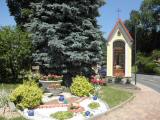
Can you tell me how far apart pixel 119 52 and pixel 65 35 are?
9280mm

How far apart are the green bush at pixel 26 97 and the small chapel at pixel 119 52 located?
14.8m

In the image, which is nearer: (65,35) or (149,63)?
(65,35)

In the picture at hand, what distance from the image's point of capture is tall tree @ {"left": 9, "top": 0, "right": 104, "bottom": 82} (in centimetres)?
2064

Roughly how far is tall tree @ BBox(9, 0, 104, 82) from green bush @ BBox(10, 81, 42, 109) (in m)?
6.09

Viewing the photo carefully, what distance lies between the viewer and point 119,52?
2916 cm

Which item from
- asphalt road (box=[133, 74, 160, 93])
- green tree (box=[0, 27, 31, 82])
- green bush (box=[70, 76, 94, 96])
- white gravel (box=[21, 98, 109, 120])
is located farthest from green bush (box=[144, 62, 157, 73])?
white gravel (box=[21, 98, 109, 120])

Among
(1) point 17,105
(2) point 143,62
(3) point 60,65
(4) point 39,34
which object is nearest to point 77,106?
(1) point 17,105

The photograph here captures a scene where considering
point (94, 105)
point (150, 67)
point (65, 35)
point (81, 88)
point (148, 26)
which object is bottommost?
point (94, 105)

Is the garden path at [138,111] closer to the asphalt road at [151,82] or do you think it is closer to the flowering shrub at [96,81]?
the flowering shrub at [96,81]

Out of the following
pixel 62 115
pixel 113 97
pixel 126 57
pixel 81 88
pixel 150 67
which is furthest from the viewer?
pixel 150 67

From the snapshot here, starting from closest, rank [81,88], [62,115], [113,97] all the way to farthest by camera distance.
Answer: [62,115] < [81,88] < [113,97]

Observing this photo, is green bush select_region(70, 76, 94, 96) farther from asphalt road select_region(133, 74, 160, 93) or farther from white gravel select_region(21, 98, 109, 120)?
asphalt road select_region(133, 74, 160, 93)

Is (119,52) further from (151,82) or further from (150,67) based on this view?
(150,67)

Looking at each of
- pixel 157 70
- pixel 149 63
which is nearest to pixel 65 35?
pixel 157 70
